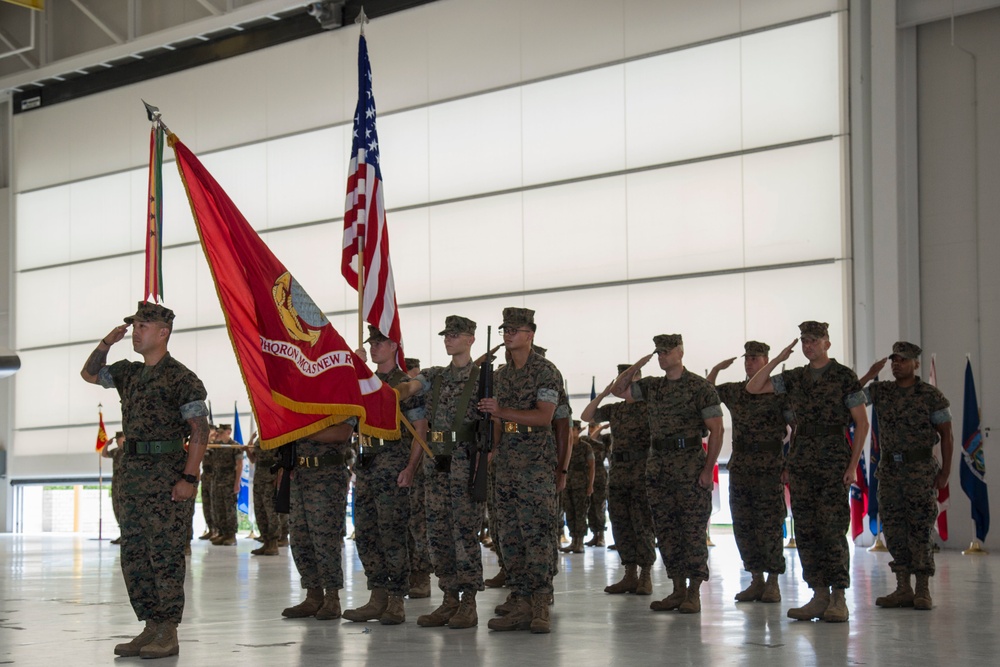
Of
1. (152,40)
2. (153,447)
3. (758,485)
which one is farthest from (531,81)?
(153,447)

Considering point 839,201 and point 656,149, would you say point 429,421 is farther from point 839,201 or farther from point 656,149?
point 656,149

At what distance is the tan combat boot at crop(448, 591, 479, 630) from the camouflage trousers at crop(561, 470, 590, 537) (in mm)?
7168

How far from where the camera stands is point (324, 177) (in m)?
19.6

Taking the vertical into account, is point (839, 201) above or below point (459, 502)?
above

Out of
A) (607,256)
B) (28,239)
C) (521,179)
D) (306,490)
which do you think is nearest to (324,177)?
(521,179)

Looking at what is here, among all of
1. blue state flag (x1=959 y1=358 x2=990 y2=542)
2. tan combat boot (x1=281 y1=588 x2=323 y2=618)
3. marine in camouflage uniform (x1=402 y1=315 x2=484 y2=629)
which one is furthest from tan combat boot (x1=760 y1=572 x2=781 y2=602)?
blue state flag (x1=959 y1=358 x2=990 y2=542)

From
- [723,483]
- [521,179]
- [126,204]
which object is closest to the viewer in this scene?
[723,483]

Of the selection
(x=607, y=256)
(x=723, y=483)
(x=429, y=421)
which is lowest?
(x=723, y=483)

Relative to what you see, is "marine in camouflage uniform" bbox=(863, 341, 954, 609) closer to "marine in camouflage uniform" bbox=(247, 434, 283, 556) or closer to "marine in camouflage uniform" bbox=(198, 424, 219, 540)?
"marine in camouflage uniform" bbox=(247, 434, 283, 556)

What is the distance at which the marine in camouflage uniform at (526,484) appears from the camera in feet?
19.5

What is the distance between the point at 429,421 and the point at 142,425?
173 cm

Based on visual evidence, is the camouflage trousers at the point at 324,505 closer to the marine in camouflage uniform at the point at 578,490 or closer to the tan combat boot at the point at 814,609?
the tan combat boot at the point at 814,609

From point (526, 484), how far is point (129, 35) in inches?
711

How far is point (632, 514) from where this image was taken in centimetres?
813
